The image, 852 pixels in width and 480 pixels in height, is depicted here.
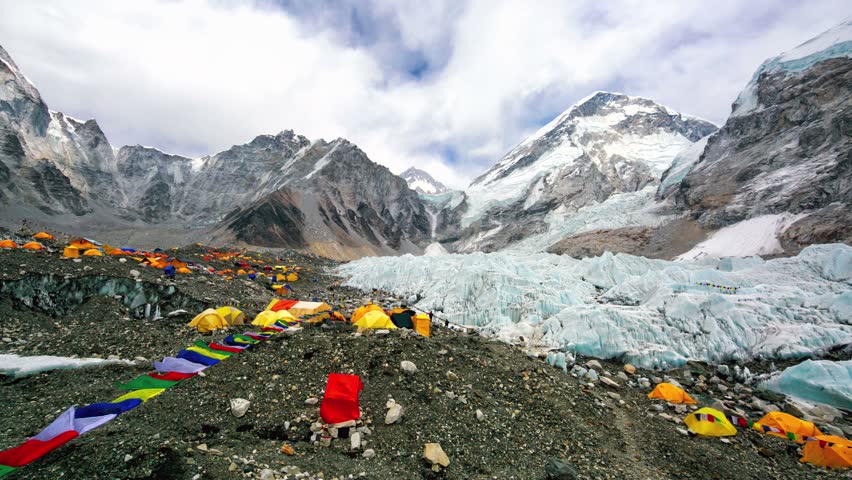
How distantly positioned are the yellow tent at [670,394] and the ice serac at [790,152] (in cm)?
5246

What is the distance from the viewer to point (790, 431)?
855 centimetres

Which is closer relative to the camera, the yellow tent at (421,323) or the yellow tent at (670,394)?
the yellow tent at (670,394)

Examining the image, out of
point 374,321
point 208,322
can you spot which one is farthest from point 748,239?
point 208,322

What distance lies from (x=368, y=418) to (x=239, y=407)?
7.91ft

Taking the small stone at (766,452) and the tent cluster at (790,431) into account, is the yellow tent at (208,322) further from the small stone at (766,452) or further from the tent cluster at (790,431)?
the small stone at (766,452)

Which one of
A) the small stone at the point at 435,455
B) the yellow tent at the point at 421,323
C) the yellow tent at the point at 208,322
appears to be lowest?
the small stone at the point at 435,455

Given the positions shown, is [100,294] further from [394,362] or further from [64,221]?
[64,221]

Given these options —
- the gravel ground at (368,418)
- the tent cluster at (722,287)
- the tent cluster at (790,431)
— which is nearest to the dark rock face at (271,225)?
the gravel ground at (368,418)

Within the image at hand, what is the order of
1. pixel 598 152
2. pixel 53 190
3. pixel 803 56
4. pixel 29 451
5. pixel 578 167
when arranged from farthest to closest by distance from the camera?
pixel 598 152 → pixel 578 167 → pixel 53 190 → pixel 803 56 → pixel 29 451

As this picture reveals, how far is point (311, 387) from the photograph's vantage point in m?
7.60

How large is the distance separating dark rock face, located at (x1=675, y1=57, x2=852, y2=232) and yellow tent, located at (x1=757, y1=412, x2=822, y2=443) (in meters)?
53.9

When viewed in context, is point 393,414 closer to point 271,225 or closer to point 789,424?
point 789,424

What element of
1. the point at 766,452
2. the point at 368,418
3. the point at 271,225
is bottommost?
the point at 766,452

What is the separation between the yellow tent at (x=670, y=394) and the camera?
1016cm
